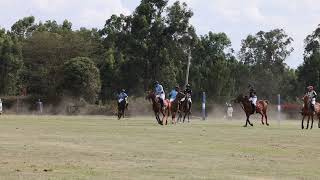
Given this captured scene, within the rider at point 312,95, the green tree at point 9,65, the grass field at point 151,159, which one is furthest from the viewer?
the green tree at point 9,65

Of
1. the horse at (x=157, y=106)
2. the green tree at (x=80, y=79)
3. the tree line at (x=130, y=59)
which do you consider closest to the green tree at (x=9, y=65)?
the tree line at (x=130, y=59)

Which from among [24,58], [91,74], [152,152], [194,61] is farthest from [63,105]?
[152,152]

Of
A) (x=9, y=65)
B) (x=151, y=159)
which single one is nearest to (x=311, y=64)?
(x=9, y=65)

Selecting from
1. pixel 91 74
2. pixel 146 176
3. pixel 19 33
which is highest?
pixel 19 33

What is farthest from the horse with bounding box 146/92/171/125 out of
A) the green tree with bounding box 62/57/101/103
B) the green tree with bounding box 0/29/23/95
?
the green tree with bounding box 0/29/23/95

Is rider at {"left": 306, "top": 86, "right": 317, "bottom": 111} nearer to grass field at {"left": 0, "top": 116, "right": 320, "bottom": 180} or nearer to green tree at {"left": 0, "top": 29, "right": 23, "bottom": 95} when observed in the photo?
grass field at {"left": 0, "top": 116, "right": 320, "bottom": 180}

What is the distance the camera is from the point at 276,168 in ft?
48.6

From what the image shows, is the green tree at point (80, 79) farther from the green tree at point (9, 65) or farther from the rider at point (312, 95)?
the rider at point (312, 95)

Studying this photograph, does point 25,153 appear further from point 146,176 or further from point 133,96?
point 133,96

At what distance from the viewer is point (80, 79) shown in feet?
258

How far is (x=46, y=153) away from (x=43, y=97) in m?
65.1

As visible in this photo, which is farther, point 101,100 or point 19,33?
point 19,33

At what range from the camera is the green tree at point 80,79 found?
78419 mm

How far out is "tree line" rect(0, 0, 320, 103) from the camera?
266 ft
